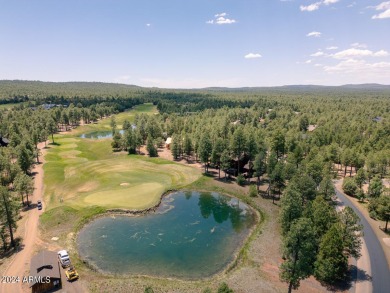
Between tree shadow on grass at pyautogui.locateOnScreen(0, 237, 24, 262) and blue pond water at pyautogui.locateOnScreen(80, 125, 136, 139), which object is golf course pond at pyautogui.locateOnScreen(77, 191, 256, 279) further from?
blue pond water at pyautogui.locateOnScreen(80, 125, 136, 139)

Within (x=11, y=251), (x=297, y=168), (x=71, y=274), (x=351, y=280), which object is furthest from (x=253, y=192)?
(x=11, y=251)

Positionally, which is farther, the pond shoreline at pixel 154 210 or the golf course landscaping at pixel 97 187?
the golf course landscaping at pixel 97 187

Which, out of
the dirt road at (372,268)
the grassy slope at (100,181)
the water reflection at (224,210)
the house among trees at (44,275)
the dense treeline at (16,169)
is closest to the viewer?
the house among trees at (44,275)

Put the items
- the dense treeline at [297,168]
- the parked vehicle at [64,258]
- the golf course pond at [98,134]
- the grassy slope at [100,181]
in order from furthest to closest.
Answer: the golf course pond at [98,134] < the grassy slope at [100,181] < the parked vehicle at [64,258] < the dense treeline at [297,168]

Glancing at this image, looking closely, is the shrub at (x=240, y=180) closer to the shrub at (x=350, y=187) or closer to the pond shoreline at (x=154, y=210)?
the pond shoreline at (x=154, y=210)

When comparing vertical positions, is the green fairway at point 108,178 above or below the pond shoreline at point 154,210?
above

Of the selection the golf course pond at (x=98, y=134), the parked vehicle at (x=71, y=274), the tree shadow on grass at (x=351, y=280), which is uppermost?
the parked vehicle at (x=71, y=274)

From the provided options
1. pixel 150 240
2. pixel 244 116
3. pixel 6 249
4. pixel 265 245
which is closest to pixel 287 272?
pixel 265 245

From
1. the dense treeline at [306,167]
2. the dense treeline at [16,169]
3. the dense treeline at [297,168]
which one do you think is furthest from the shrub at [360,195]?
the dense treeline at [16,169]
